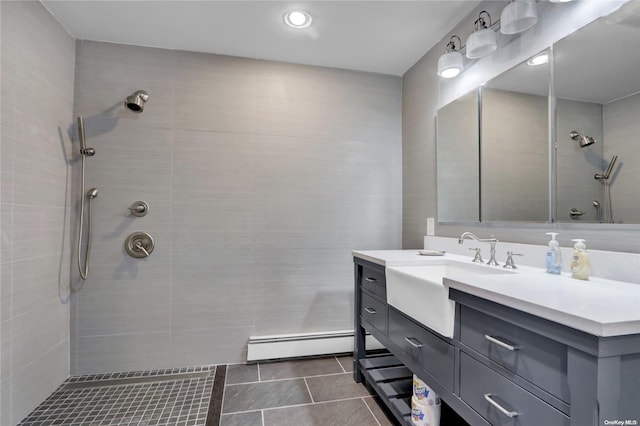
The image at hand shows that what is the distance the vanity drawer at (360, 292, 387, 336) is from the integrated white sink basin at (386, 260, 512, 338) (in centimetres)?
16

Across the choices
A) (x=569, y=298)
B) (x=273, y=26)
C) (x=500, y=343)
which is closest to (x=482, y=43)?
(x=273, y=26)

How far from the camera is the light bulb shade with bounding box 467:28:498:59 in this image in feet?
5.16

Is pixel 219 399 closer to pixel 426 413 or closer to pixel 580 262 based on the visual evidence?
pixel 426 413

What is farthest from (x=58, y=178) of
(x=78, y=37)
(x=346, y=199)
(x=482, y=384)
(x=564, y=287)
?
(x=564, y=287)

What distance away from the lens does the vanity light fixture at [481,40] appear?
1.57 metres

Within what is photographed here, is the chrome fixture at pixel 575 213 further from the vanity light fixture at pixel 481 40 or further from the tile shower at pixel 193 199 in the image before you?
the tile shower at pixel 193 199

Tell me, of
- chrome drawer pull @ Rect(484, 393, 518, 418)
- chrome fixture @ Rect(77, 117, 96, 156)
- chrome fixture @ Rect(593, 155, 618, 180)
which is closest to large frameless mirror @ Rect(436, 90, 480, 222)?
chrome fixture @ Rect(593, 155, 618, 180)

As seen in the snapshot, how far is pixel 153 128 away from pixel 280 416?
2009mm

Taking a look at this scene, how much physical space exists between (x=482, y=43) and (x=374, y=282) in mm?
1389

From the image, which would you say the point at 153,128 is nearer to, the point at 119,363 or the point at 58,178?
the point at 58,178

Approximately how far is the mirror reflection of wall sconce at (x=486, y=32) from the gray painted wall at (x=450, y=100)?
0.19 ft

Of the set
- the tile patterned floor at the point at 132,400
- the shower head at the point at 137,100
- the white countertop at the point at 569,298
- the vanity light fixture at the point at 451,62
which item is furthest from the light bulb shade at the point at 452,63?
the tile patterned floor at the point at 132,400

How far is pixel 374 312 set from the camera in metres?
1.76

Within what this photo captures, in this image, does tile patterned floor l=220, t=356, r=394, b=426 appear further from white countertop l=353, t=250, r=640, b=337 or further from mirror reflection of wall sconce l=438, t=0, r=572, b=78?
mirror reflection of wall sconce l=438, t=0, r=572, b=78
